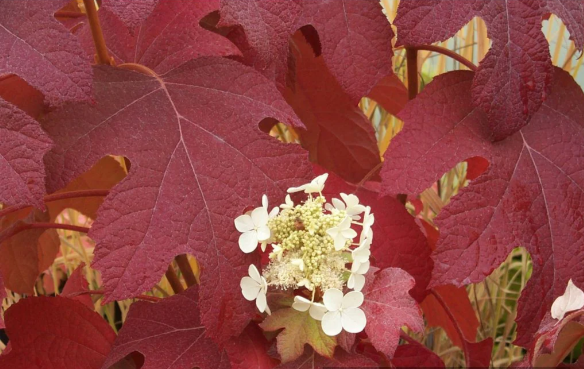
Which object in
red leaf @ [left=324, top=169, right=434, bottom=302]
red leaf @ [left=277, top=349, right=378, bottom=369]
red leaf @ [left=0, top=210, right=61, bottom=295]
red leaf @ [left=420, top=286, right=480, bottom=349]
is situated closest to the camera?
red leaf @ [left=277, top=349, right=378, bottom=369]

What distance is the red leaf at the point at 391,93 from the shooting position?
103 centimetres

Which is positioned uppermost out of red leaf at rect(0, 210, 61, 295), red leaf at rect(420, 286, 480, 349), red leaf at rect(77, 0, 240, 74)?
red leaf at rect(77, 0, 240, 74)

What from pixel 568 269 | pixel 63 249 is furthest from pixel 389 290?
pixel 63 249

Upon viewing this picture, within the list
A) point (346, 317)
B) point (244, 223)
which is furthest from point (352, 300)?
point (244, 223)

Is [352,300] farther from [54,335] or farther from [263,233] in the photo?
[54,335]

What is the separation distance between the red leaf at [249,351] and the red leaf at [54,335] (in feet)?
0.61

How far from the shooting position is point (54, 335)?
2.60 ft

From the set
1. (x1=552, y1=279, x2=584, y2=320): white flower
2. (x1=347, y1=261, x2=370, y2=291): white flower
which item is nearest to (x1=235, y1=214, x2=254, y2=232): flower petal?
(x1=347, y1=261, x2=370, y2=291): white flower

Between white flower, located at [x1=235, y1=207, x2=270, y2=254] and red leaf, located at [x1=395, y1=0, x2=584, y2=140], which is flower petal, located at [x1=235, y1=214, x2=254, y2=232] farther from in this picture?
red leaf, located at [x1=395, y1=0, x2=584, y2=140]

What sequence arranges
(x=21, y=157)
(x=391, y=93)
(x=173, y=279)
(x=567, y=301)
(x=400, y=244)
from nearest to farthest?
(x=21, y=157)
(x=567, y=301)
(x=400, y=244)
(x=173, y=279)
(x=391, y=93)

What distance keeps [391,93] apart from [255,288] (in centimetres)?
51

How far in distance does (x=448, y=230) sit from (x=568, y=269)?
15cm

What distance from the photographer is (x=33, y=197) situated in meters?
0.59

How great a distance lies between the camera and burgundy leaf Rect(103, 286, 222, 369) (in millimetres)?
732
